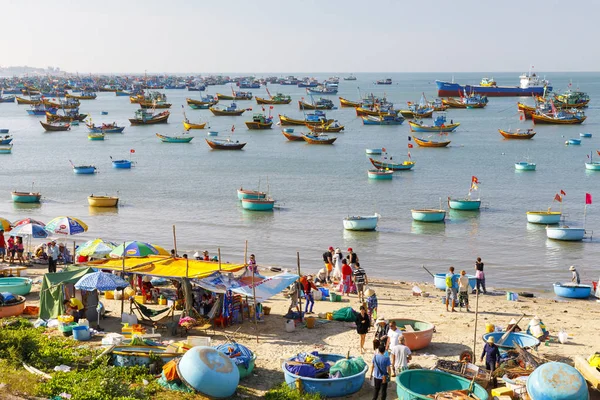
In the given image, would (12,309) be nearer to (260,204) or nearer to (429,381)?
(429,381)

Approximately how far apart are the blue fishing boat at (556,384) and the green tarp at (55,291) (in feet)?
30.7

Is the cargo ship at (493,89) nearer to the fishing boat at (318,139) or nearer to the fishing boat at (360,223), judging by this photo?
the fishing boat at (318,139)

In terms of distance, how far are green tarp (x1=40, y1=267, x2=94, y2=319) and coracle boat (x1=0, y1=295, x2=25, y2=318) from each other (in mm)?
764

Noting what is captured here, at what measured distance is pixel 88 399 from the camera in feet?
34.3

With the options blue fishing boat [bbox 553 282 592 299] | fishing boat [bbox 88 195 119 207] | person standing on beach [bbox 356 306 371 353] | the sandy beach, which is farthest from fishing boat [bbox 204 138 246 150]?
person standing on beach [bbox 356 306 371 353]

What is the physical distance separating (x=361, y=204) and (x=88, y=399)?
99.5ft

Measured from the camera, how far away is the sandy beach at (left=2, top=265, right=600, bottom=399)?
13781mm

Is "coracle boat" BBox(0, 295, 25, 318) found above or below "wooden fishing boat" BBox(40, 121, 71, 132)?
above

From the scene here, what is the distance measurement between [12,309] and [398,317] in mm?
8552

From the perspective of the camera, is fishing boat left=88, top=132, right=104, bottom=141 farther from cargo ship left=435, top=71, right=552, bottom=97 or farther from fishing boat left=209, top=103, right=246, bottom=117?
cargo ship left=435, top=71, right=552, bottom=97

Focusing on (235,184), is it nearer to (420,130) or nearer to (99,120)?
(420,130)

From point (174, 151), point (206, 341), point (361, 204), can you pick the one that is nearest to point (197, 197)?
point (361, 204)

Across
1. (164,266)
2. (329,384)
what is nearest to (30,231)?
(164,266)

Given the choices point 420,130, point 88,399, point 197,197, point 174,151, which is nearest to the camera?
point 88,399
